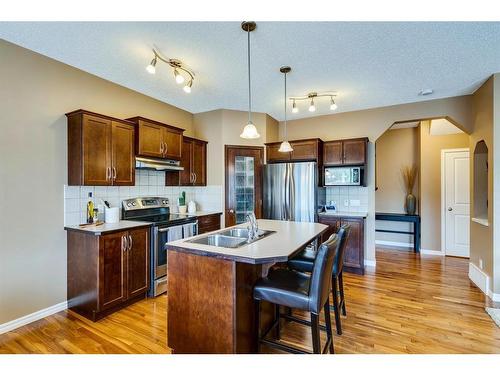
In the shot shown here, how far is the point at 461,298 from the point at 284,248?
2.78 metres

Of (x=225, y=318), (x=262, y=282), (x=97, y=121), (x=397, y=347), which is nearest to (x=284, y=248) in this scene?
(x=262, y=282)

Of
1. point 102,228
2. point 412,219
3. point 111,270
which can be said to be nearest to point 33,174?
point 102,228

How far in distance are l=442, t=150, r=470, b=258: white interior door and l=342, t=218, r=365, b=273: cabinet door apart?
2.33 meters

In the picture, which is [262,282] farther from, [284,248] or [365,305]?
[365,305]

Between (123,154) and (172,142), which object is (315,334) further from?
(172,142)

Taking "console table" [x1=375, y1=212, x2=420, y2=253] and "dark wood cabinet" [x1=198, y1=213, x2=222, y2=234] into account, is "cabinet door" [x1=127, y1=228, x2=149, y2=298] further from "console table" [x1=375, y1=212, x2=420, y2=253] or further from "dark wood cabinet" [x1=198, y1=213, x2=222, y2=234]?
"console table" [x1=375, y1=212, x2=420, y2=253]

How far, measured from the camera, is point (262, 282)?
5.91 feet

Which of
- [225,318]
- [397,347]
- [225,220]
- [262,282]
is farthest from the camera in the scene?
[225,220]

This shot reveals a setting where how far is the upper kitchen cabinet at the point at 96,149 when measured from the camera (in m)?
2.67

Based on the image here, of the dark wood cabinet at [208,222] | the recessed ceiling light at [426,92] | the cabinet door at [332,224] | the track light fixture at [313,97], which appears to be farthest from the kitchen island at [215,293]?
the recessed ceiling light at [426,92]

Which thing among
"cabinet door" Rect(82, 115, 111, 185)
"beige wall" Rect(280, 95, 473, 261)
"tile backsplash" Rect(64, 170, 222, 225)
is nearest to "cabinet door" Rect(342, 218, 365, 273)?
"beige wall" Rect(280, 95, 473, 261)

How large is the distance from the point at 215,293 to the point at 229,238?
0.64 metres

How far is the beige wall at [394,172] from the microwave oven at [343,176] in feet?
7.20

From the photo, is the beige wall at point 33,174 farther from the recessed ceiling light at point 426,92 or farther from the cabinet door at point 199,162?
the recessed ceiling light at point 426,92
